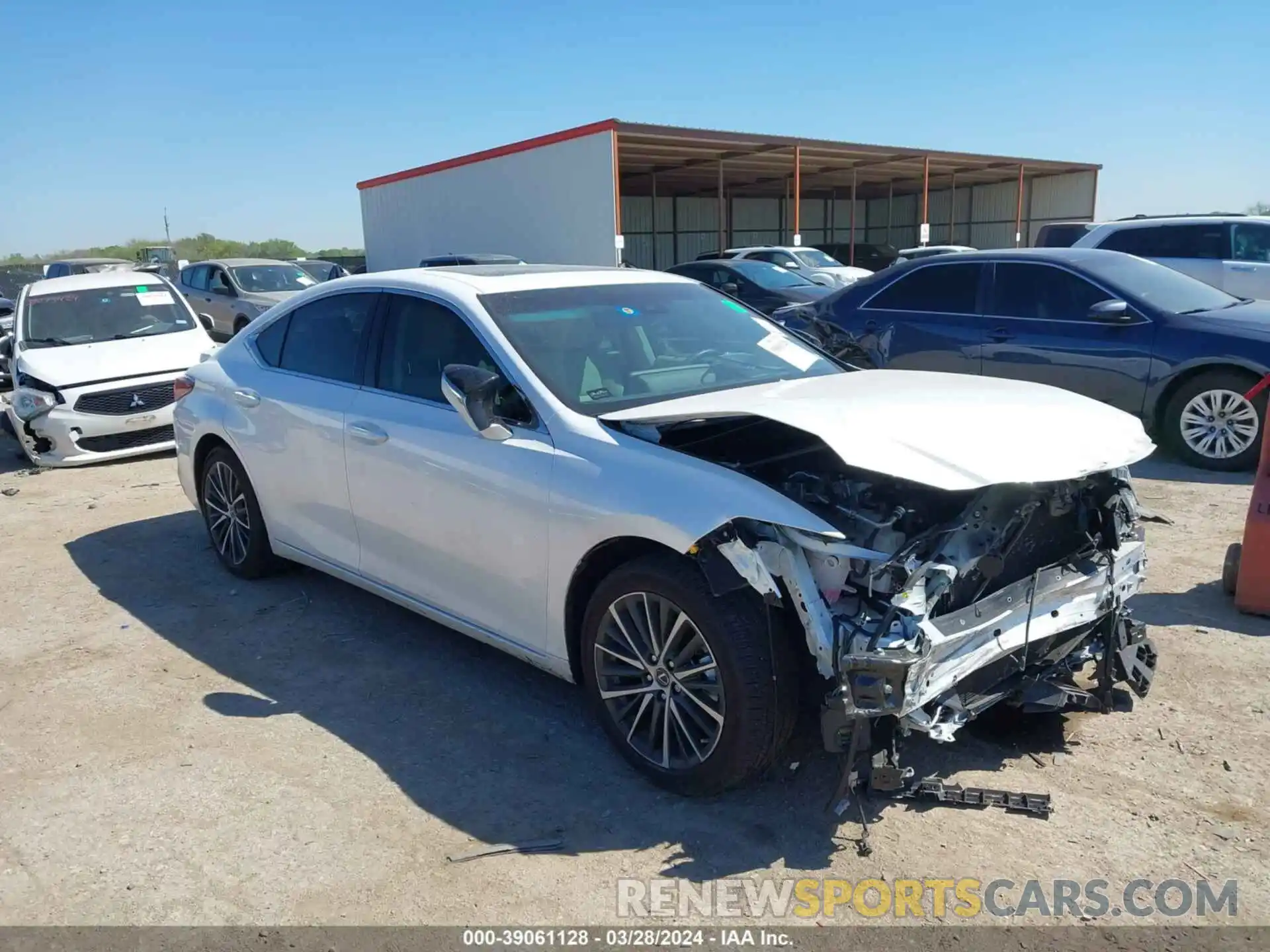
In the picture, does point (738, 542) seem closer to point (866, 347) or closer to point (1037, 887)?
point (1037, 887)

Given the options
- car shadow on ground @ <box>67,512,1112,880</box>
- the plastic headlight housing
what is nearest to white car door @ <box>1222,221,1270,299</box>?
car shadow on ground @ <box>67,512,1112,880</box>

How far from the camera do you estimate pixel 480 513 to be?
3.77 meters

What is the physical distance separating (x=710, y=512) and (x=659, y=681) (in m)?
0.64

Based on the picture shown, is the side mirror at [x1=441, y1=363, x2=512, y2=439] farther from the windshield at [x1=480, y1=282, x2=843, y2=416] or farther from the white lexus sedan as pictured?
the white lexus sedan

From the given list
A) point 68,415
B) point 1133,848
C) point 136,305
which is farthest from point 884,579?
point 136,305

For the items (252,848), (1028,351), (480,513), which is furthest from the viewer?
(1028,351)

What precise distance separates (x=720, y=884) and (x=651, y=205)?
122 feet

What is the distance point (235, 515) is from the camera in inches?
216

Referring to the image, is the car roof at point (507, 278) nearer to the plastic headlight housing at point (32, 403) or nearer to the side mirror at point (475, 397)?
the side mirror at point (475, 397)

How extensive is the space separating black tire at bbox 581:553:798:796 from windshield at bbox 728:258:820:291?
44.5ft

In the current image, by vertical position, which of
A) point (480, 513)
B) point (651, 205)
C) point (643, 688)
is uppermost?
point (651, 205)

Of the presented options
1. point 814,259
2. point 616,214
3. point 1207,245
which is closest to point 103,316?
point 1207,245

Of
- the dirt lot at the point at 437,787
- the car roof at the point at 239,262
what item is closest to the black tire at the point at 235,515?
the dirt lot at the point at 437,787

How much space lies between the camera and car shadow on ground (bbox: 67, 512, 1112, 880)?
123 inches
